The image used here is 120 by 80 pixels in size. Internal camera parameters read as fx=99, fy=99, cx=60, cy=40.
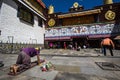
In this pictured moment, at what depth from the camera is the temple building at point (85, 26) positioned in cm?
1906

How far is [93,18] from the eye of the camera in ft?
68.8

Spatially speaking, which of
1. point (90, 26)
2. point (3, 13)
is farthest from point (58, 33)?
point (3, 13)

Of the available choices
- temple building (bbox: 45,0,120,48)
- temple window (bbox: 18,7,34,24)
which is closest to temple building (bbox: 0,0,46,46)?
temple window (bbox: 18,7,34,24)

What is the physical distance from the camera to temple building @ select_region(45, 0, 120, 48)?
750 inches

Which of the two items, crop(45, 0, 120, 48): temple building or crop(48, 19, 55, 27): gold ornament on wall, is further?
crop(48, 19, 55, 27): gold ornament on wall

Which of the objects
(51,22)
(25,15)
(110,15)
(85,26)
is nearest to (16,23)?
(25,15)

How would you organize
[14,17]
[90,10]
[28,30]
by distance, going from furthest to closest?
[90,10]
[28,30]
[14,17]

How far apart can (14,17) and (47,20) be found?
12099mm

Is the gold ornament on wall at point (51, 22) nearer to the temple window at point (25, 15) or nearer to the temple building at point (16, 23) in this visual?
the temple building at point (16, 23)

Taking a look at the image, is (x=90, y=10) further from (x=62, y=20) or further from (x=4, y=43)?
(x=4, y=43)

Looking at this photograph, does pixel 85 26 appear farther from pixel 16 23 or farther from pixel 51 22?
pixel 16 23

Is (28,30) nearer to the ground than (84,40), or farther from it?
farther from it

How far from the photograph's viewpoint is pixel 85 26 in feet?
66.8

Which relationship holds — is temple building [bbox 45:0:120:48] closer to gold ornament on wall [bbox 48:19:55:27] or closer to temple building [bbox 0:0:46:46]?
gold ornament on wall [bbox 48:19:55:27]
